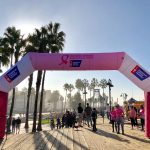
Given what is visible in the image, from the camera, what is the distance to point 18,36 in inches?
1443

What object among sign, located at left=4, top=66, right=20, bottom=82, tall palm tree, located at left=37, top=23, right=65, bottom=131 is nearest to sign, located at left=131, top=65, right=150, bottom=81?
sign, located at left=4, top=66, right=20, bottom=82

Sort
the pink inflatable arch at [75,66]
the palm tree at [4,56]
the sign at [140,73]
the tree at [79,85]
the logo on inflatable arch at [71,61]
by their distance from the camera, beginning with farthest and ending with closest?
the tree at [79,85] → the palm tree at [4,56] → the logo on inflatable arch at [71,61] → the pink inflatable arch at [75,66] → the sign at [140,73]

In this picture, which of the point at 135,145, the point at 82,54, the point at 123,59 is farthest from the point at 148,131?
the point at 82,54

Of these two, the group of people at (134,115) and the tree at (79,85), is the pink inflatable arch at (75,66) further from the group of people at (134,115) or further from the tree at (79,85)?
the tree at (79,85)

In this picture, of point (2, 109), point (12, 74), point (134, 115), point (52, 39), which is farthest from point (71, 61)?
point (52, 39)

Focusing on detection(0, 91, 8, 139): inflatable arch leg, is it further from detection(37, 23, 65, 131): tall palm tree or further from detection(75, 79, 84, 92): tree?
detection(75, 79, 84, 92): tree

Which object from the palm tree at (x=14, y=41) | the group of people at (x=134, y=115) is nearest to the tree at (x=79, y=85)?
the palm tree at (x=14, y=41)

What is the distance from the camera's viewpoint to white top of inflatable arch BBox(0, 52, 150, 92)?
14602 millimetres

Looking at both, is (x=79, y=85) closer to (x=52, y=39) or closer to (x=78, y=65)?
(x=52, y=39)

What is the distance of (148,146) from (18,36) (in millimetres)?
27984

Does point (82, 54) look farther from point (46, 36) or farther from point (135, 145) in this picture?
point (46, 36)

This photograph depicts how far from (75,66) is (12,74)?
11.1ft

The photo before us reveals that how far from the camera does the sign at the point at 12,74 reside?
47.5 ft

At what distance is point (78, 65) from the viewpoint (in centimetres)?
1532
